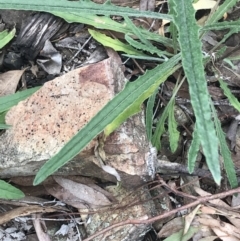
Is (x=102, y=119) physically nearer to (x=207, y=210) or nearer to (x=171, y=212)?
(x=171, y=212)

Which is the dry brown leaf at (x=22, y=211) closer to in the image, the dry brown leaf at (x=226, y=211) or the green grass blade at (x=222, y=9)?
the dry brown leaf at (x=226, y=211)

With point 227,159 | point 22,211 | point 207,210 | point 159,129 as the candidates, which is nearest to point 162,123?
point 159,129

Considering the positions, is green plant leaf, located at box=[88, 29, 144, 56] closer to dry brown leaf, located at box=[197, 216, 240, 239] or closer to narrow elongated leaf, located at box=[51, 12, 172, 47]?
narrow elongated leaf, located at box=[51, 12, 172, 47]

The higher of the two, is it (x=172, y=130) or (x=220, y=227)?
(x=172, y=130)

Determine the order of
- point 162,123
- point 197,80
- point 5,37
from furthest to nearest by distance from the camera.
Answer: point 5,37
point 162,123
point 197,80

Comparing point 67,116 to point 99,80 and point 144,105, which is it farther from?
point 144,105

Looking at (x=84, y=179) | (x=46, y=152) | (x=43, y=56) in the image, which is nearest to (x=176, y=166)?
(x=84, y=179)

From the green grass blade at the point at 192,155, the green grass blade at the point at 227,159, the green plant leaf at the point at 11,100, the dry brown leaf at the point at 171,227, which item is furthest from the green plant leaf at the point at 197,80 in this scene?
the dry brown leaf at the point at 171,227
